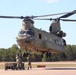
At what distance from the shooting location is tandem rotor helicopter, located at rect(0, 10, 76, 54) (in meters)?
40.1

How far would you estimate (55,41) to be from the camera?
45.4 meters

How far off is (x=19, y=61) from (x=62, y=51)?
33.7ft

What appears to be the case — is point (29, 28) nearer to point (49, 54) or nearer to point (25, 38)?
point (25, 38)

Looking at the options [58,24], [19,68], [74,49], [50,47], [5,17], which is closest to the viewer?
[5,17]

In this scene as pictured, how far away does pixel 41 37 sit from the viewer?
42.2 meters

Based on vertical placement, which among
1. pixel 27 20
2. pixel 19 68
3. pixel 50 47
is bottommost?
pixel 19 68

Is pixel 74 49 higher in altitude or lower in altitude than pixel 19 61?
higher

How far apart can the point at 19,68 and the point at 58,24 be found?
1091 centimetres

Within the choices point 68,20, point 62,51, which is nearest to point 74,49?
point 62,51

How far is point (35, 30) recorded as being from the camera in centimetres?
4084

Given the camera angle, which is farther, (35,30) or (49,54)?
(49,54)

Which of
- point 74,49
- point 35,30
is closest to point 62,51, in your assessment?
point 35,30

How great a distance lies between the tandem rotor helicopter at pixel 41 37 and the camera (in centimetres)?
4009

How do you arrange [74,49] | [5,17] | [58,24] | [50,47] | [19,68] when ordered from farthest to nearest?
[74,49] → [58,24] → [50,47] → [19,68] → [5,17]
